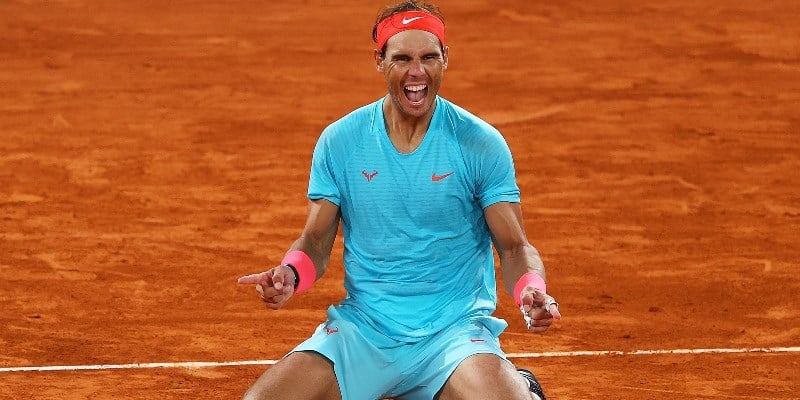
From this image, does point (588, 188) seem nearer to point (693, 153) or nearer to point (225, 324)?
point (693, 153)

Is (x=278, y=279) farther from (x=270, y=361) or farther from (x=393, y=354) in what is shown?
(x=270, y=361)

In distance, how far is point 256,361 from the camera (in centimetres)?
762

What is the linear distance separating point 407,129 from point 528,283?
0.84 metres

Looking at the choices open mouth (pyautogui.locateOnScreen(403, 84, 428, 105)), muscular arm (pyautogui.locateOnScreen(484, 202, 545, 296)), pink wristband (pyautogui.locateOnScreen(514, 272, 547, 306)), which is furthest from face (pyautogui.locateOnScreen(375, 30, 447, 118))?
pink wristband (pyautogui.locateOnScreen(514, 272, 547, 306))

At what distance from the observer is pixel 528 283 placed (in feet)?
18.3

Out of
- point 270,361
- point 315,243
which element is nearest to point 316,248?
point 315,243

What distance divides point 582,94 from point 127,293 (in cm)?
508

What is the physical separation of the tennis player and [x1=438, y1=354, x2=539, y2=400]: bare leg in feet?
0.23

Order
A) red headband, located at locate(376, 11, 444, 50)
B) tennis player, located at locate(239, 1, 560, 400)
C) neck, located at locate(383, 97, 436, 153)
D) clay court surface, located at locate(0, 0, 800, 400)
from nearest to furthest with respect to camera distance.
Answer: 1. tennis player, located at locate(239, 1, 560, 400)
2. red headband, located at locate(376, 11, 444, 50)
3. neck, located at locate(383, 97, 436, 153)
4. clay court surface, located at locate(0, 0, 800, 400)

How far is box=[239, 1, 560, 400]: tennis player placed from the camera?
5727 millimetres

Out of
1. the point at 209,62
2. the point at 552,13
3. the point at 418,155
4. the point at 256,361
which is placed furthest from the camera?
the point at 552,13

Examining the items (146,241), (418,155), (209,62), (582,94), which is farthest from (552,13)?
(418,155)

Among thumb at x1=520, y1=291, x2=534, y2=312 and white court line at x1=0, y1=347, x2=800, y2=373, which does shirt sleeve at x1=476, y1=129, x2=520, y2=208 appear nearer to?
thumb at x1=520, y1=291, x2=534, y2=312

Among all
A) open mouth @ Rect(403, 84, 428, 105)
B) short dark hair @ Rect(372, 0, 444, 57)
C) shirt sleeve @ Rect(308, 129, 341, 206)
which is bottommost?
shirt sleeve @ Rect(308, 129, 341, 206)
